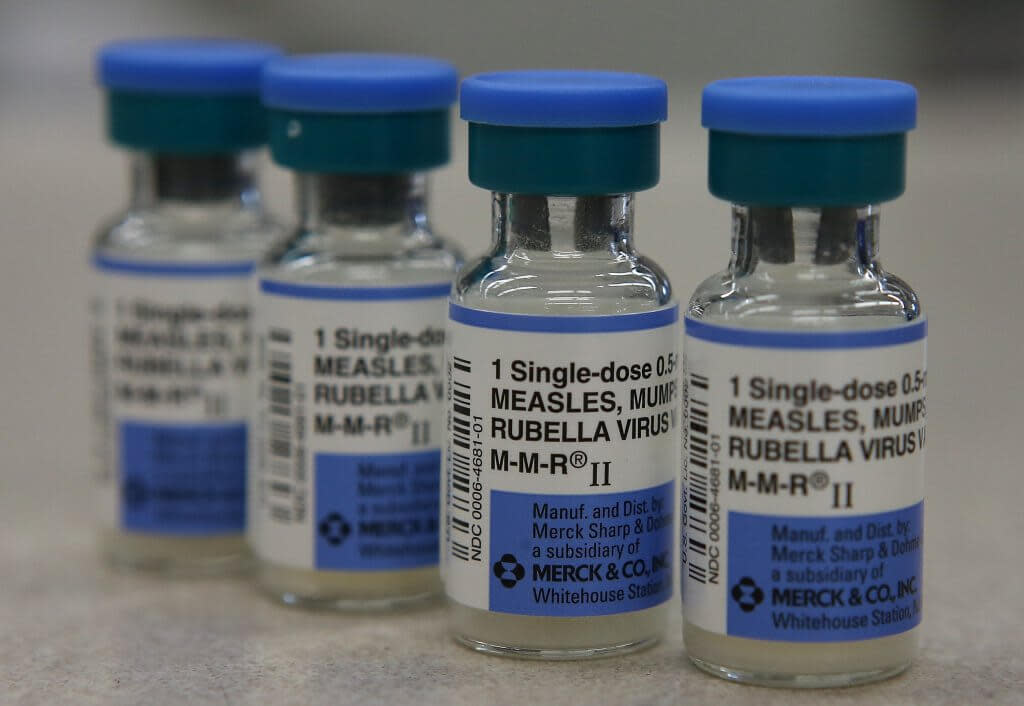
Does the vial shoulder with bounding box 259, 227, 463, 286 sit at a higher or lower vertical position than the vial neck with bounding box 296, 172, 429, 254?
lower

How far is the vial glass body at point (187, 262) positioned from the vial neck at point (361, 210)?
0.08 m

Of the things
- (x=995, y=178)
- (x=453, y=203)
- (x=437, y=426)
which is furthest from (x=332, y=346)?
(x=995, y=178)

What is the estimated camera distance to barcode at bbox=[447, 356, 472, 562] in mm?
677

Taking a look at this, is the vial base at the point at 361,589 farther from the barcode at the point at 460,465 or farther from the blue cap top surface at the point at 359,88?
the blue cap top surface at the point at 359,88

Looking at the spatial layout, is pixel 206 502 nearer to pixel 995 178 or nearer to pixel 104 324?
pixel 104 324

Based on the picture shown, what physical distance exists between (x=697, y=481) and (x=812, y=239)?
0.34 ft

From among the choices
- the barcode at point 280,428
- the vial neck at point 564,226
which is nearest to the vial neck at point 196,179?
the barcode at point 280,428

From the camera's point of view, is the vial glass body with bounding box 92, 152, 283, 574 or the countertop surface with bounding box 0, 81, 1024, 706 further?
the vial glass body with bounding box 92, 152, 283, 574

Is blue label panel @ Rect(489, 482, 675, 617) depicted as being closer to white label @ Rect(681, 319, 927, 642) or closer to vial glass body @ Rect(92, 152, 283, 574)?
white label @ Rect(681, 319, 927, 642)

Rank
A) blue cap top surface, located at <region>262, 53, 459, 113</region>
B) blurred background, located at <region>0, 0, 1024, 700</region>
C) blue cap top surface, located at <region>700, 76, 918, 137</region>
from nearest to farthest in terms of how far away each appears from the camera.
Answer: blue cap top surface, located at <region>700, 76, 918, 137</region> < blue cap top surface, located at <region>262, 53, 459, 113</region> < blurred background, located at <region>0, 0, 1024, 700</region>

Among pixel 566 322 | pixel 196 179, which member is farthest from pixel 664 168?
pixel 566 322

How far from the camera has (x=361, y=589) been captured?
0.76 m

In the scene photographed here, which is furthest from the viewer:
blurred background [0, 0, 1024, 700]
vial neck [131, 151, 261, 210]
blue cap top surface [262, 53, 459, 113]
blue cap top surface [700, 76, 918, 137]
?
blurred background [0, 0, 1024, 700]

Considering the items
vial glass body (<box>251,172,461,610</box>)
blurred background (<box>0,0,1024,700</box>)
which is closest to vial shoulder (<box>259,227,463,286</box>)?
vial glass body (<box>251,172,461,610</box>)
